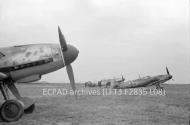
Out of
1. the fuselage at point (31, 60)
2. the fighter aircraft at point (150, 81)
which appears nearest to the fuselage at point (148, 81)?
the fighter aircraft at point (150, 81)

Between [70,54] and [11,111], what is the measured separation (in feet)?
9.09

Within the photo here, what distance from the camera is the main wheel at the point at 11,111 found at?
7679 mm

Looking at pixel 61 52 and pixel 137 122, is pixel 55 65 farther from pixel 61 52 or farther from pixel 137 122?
pixel 137 122

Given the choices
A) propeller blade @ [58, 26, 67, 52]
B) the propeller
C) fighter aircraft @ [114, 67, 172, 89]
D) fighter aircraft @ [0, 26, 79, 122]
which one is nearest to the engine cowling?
fighter aircraft @ [0, 26, 79, 122]

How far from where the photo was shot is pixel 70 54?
9.01m

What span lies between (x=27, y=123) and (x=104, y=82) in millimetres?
57870

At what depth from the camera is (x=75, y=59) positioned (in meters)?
9.29

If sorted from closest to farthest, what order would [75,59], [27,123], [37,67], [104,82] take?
[27,123]
[37,67]
[75,59]
[104,82]

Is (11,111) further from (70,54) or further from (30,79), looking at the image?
(70,54)

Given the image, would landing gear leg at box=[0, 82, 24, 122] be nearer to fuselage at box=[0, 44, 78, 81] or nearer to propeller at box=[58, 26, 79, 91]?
fuselage at box=[0, 44, 78, 81]

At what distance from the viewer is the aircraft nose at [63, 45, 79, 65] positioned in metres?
8.96

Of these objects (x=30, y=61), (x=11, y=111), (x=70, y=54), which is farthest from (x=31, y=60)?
(x=11, y=111)

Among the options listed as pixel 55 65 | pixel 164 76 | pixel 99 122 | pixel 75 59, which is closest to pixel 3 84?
pixel 55 65

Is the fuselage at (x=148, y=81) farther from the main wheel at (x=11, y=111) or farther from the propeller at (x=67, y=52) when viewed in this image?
the main wheel at (x=11, y=111)
